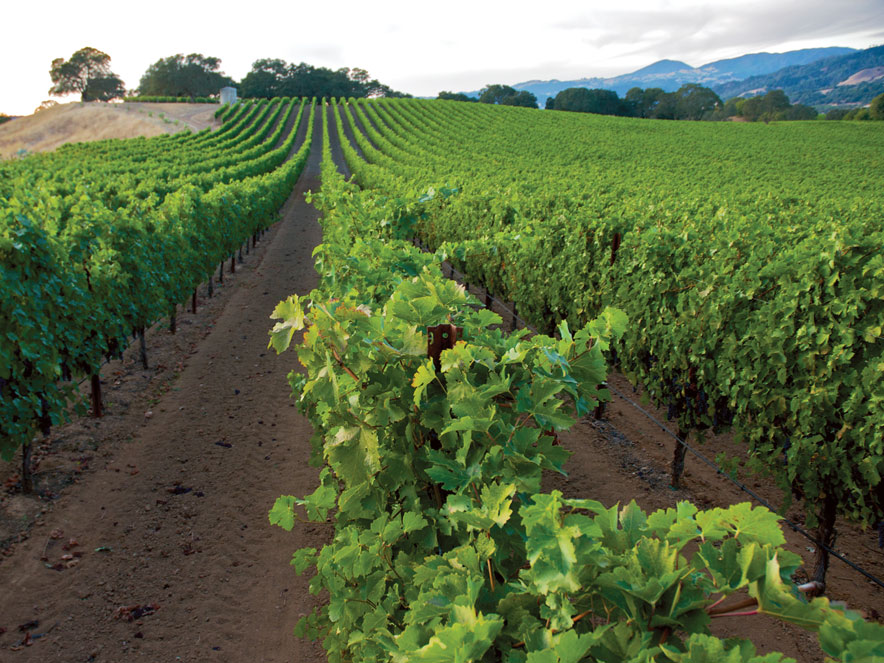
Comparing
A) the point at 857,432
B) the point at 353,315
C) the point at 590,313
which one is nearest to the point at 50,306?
the point at 353,315

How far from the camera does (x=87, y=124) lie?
71.5 m

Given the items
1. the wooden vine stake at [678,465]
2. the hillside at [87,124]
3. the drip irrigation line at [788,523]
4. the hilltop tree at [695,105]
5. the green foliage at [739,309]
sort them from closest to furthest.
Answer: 1. the drip irrigation line at [788,523]
2. the green foliage at [739,309]
3. the wooden vine stake at [678,465]
4. the hillside at [87,124]
5. the hilltop tree at [695,105]

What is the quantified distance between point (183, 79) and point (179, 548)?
119273 millimetres

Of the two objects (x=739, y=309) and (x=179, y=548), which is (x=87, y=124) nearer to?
(x=179, y=548)

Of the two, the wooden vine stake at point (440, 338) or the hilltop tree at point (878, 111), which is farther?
the hilltop tree at point (878, 111)

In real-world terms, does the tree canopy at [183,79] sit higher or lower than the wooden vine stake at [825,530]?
higher

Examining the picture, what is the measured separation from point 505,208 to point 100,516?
9.20 metres

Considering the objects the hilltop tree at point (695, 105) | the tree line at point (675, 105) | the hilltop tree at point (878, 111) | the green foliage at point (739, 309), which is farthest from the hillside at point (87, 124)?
the hilltop tree at point (878, 111)

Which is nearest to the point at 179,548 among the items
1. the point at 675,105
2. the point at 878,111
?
the point at 878,111

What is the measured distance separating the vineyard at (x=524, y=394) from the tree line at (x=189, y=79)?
345ft

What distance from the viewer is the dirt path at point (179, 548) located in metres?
4.50

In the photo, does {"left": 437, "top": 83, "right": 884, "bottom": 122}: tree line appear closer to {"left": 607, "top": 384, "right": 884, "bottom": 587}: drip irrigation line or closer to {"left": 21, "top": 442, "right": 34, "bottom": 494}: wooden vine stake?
{"left": 607, "top": 384, "right": 884, "bottom": 587}: drip irrigation line

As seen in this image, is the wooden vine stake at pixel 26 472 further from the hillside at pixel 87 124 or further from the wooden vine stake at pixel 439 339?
the hillside at pixel 87 124

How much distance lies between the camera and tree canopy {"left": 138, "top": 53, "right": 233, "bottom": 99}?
4094 inches
